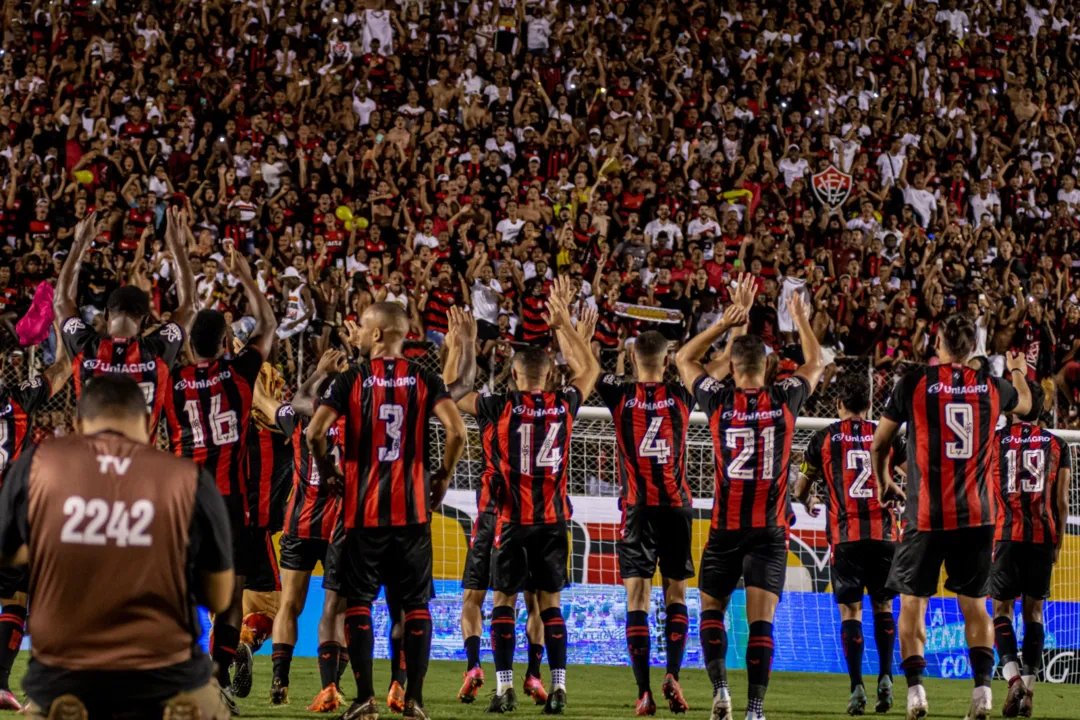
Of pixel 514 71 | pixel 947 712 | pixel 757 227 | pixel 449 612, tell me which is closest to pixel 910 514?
pixel 947 712

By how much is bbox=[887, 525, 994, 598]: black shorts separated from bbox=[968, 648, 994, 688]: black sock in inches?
15.5

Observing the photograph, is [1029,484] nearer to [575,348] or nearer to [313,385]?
[575,348]

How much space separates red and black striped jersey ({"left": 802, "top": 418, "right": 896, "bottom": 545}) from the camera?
1048 cm

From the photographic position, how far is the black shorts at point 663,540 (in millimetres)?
9773

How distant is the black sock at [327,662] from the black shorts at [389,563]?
3.82 ft

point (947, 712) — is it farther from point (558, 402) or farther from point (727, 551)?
point (558, 402)

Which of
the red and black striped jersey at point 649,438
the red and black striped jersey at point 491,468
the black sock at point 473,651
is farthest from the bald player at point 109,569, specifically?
the black sock at point 473,651

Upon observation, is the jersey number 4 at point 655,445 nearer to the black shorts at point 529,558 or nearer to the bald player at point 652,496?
the bald player at point 652,496

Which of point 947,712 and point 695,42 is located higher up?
point 695,42

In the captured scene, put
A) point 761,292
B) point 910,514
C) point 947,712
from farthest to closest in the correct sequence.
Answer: point 761,292 → point 947,712 → point 910,514

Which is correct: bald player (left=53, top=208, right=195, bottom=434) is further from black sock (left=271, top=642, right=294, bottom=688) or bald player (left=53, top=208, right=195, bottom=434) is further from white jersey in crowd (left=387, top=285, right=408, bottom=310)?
white jersey in crowd (left=387, top=285, right=408, bottom=310)

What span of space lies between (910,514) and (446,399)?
3.08 metres

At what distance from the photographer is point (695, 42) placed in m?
26.4

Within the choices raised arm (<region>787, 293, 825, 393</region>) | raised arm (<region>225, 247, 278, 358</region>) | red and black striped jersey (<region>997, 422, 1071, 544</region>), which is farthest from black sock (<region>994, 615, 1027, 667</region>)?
raised arm (<region>225, 247, 278, 358</region>)
